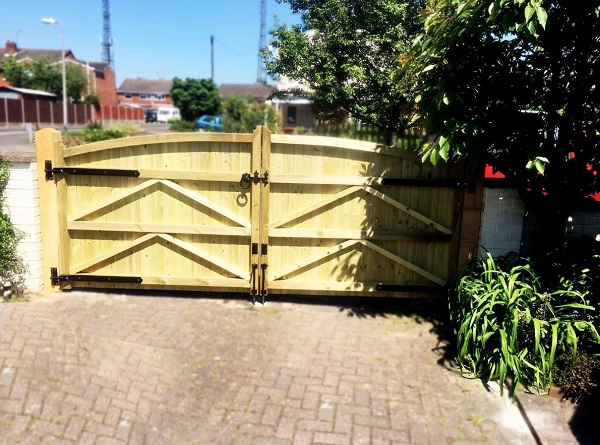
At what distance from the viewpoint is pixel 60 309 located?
5820 mm

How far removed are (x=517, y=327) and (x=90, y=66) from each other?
78472mm

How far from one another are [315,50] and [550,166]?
444 cm

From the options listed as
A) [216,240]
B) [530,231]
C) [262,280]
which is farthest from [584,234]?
[216,240]

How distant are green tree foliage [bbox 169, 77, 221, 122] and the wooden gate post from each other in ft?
193

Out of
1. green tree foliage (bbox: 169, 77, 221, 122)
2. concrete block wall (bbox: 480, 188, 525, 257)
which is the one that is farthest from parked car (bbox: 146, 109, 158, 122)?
concrete block wall (bbox: 480, 188, 525, 257)

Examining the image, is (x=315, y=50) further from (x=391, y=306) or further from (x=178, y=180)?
(x=391, y=306)

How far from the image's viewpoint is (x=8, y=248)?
5.96 meters

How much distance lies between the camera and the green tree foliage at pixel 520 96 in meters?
4.77

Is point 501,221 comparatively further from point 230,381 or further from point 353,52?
point 353,52

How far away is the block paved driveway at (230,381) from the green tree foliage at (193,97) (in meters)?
60.0

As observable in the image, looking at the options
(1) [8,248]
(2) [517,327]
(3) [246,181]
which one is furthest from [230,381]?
(1) [8,248]

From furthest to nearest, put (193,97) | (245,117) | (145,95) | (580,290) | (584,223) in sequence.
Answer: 1. (145,95)
2. (193,97)
3. (245,117)
4. (584,223)
5. (580,290)

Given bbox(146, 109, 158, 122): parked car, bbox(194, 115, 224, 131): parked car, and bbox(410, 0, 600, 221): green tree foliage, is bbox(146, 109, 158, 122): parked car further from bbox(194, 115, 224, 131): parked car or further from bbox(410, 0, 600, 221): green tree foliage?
bbox(410, 0, 600, 221): green tree foliage

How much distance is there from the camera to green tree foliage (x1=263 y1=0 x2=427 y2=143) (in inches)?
302
